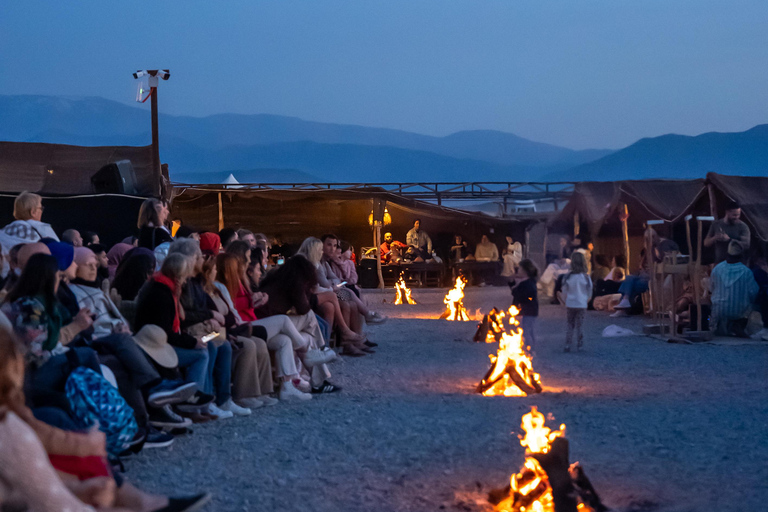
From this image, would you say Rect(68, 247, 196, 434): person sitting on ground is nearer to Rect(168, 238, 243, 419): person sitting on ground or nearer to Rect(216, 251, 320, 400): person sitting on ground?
Rect(168, 238, 243, 419): person sitting on ground

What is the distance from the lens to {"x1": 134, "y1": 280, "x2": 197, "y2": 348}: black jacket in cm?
605

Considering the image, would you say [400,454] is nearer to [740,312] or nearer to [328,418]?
[328,418]

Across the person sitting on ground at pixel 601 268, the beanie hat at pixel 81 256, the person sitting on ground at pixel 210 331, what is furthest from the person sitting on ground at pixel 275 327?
the person sitting on ground at pixel 601 268

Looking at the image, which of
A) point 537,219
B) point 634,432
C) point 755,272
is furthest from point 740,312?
point 537,219

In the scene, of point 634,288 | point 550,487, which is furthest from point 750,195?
point 550,487

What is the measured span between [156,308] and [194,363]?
1.81ft

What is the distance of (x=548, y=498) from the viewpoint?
13.6 feet

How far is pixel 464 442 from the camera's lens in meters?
5.60

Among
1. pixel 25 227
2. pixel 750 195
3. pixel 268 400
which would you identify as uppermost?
pixel 750 195

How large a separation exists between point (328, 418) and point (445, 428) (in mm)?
1049

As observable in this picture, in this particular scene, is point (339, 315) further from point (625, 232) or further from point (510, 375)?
point (625, 232)

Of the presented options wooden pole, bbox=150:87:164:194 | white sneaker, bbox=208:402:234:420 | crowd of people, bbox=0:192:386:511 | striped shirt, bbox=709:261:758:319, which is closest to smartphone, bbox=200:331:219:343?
crowd of people, bbox=0:192:386:511

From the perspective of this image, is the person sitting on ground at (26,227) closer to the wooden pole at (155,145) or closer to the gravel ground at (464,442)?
the gravel ground at (464,442)

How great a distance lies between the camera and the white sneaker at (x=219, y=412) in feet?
21.2
